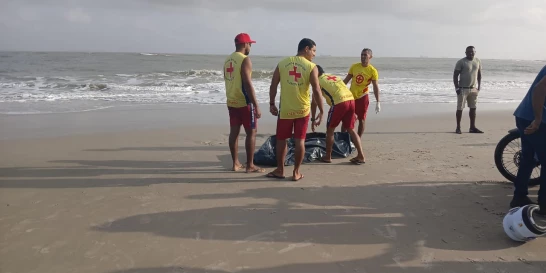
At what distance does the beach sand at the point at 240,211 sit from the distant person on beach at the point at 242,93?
0.55m

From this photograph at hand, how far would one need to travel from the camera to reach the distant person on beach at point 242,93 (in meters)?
4.75

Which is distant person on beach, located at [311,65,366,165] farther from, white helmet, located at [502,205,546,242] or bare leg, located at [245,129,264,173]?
white helmet, located at [502,205,546,242]

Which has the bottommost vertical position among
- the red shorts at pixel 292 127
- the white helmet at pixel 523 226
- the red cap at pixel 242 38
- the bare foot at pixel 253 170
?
the bare foot at pixel 253 170

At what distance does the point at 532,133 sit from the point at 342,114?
234 centimetres

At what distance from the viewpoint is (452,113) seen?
1074 cm

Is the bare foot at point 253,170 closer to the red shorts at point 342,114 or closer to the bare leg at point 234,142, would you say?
the bare leg at point 234,142

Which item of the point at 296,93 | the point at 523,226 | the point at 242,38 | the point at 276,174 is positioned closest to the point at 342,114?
the point at 296,93

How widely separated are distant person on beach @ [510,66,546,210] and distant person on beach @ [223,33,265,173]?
2829 millimetres

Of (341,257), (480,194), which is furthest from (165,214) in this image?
(480,194)

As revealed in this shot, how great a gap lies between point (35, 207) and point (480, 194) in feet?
15.4

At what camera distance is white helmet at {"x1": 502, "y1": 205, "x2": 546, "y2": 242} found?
2975mm

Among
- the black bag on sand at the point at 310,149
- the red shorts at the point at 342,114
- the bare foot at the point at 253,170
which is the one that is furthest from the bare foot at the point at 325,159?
the bare foot at the point at 253,170

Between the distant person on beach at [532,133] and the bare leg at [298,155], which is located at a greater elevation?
the distant person on beach at [532,133]

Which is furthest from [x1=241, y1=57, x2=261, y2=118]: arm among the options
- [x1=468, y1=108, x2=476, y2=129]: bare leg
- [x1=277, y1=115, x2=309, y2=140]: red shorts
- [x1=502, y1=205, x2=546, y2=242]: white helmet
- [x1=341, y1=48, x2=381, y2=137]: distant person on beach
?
[x1=468, y1=108, x2=476, y2=129]: bare leg
